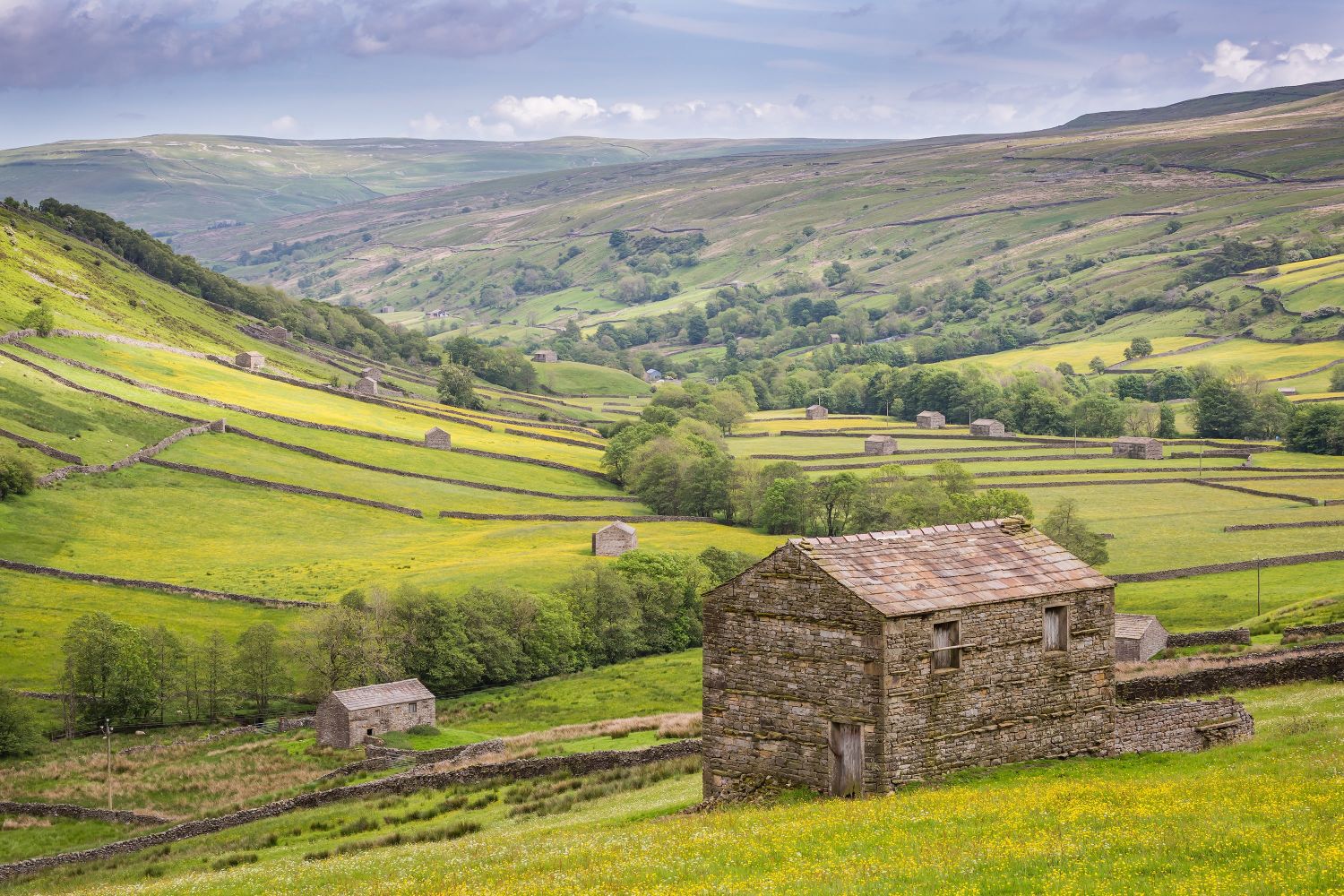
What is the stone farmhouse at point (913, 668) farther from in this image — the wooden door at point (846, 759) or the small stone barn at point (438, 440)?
the small stone barn at point (438, 440)

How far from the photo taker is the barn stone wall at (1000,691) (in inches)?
991

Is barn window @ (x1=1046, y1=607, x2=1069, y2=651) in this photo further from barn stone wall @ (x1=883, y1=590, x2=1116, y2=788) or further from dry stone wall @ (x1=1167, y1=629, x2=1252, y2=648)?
dry stone wall @ (x1=1167, y1=629, x2=1252, y2=648)

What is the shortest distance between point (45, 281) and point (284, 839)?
131 m

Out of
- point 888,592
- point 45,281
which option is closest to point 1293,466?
point 888,592

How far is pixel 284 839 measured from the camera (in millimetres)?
36688

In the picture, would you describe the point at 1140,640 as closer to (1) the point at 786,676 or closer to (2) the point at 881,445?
(1) the point at 786,676

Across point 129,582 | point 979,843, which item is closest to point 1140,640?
point 979,843

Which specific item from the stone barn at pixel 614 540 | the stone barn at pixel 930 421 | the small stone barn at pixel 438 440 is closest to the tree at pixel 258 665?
the stone barn at pixel 614 540

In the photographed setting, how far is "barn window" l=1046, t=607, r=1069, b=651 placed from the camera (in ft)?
89.8

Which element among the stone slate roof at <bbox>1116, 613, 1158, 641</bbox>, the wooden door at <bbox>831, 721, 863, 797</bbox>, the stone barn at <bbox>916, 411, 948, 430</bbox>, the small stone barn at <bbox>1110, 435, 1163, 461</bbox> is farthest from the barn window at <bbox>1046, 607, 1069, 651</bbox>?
the stone barn at <bbox>916, 411, 948, 430</bbox>

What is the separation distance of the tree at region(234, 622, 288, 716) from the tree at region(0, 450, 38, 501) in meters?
32.3

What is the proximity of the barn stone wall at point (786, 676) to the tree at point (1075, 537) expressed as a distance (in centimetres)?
6321

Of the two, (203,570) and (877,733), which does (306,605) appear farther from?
(877,733)

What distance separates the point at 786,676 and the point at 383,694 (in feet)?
139
